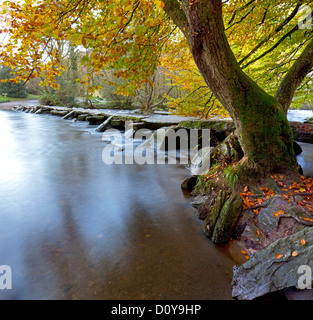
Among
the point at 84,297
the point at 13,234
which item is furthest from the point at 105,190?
the point at 84,297

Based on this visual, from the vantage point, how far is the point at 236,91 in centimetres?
345

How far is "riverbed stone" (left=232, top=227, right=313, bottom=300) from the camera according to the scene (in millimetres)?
1779

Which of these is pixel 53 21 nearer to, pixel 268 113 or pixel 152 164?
pixel 268 113

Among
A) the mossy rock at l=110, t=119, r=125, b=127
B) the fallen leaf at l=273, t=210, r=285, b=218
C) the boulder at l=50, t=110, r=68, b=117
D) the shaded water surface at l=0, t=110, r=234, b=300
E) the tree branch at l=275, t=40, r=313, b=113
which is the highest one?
the tree branch at l=275, t=40, r=313, b=113

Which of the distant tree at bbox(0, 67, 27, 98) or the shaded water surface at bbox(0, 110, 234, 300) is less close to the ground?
the distant tree at bbox(0, 67, 27, 98)

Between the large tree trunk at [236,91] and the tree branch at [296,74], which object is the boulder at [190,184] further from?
the tree branch at [296,74]

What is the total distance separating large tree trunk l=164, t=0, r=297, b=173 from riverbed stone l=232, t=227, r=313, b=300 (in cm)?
189

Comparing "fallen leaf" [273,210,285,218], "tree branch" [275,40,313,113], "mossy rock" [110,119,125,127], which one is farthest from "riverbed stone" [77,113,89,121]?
"fallen leaf" [273,210,285,218]

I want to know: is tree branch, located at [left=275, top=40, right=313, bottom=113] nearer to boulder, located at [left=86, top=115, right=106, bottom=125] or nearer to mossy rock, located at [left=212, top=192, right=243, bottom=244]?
mossy rock, located at [left=212, top=192, right=243, bottom=244]

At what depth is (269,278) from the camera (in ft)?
6.32

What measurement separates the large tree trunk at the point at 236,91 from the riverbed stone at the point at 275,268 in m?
1.89

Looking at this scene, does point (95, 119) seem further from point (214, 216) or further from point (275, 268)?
point (275, 268)

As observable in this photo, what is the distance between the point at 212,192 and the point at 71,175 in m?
4.35

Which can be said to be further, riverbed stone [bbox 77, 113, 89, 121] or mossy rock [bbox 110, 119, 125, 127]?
riverbed stone [bbox 77, 113, 89, 121]
